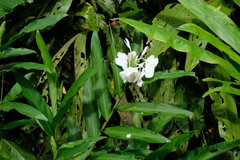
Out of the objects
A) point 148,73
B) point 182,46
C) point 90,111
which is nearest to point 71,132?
point 90,111

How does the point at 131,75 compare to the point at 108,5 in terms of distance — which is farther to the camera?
the point at 108,5

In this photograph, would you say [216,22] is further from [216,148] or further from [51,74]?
[51,74]

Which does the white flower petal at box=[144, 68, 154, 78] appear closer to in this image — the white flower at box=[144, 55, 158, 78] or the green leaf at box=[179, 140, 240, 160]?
the white flower at box=[144, 55, 158, 78]

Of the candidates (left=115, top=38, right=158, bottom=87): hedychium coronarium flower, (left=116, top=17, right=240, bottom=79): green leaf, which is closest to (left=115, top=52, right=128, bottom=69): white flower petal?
(left=115, top=38, right=158, bottom=87): hedychium coronarium flower

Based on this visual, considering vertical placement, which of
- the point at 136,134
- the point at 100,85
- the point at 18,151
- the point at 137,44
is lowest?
the point at 18,151

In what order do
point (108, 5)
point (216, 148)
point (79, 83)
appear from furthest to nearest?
point (108, 5)
point (216, 148)
point (79, 83)

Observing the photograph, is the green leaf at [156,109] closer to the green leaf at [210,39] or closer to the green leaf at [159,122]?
the green leaf at [159,122]

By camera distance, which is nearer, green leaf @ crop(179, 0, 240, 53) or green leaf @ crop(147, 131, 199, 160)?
green leaf @ crop(179, 0, 240, 53)
